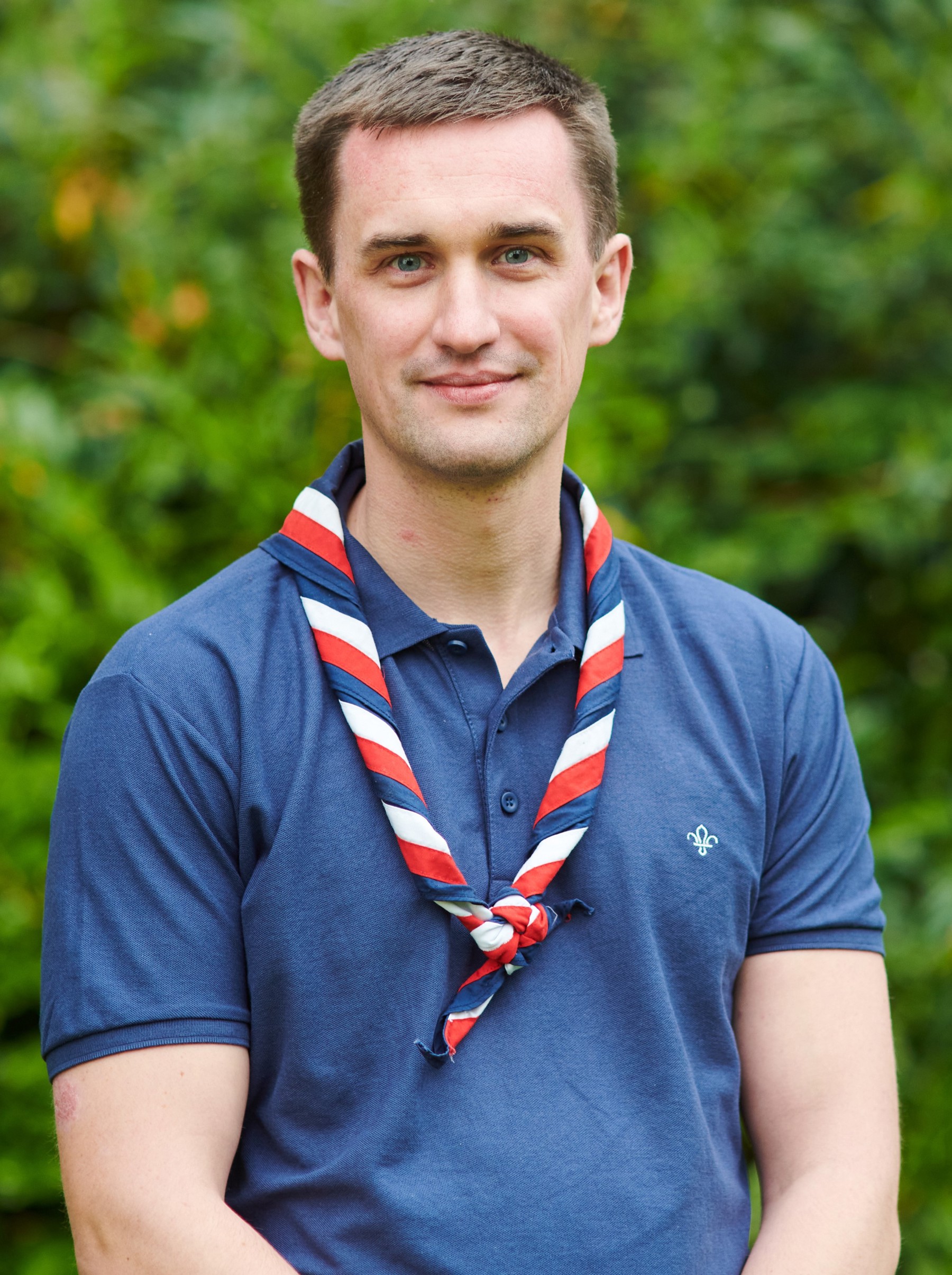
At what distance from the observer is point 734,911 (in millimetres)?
1972

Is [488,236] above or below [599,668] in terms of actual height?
above

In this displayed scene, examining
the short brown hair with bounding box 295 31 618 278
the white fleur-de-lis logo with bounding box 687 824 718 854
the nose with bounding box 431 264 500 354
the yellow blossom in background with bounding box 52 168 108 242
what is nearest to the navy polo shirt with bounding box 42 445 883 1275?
the white fleur-de-lis logo with bounding box 687 824 718 854

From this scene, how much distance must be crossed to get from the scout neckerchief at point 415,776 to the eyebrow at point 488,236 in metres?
0.37

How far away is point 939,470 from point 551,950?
6.79 ft

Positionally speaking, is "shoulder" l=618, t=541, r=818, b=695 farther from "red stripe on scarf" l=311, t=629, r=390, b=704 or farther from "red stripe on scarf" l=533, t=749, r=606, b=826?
"red stripe on scarf" l=311, t=629, r=390, b=704

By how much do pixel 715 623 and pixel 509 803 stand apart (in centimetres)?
46

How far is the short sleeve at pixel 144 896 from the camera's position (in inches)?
69.5

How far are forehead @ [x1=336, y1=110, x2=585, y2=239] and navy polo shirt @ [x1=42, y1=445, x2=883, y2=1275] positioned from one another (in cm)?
52

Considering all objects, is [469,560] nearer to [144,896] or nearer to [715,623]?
[715,623]

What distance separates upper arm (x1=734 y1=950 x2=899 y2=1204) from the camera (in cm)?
198

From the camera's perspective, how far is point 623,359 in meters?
3.57

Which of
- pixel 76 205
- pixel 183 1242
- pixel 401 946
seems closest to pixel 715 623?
pixel 401 946

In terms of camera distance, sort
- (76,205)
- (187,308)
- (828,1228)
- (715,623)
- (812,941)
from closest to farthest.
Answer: (828,1228)
(812,941)
(715,623)
(187,308)
(76,205)

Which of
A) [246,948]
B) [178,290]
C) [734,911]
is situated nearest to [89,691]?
[246,948]
